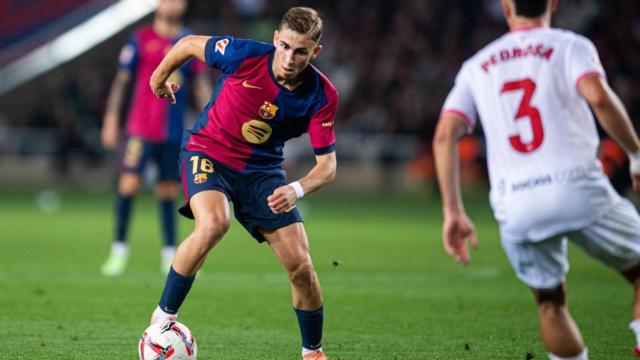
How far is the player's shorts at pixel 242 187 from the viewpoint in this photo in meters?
6.55

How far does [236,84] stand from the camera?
22.0ft

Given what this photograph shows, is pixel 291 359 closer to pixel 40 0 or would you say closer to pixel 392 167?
pixel 392 167

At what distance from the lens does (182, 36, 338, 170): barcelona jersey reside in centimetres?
656

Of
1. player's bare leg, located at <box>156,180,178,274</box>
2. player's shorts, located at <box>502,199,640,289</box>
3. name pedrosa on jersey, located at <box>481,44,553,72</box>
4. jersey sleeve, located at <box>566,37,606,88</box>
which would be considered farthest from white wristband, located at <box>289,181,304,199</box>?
player's bare leg, located at <box>156,180,178,274</box>

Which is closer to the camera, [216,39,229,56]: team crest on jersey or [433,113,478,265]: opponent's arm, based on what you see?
[433,113,478,265]: opponent's arm

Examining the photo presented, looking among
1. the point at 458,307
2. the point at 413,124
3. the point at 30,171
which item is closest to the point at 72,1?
the point at 30,171

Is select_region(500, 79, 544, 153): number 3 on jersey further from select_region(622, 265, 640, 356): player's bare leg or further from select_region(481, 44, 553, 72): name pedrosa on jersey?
select_region(622, 265, 640, 356): player's bare leg

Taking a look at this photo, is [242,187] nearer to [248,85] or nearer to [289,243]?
[289,243]

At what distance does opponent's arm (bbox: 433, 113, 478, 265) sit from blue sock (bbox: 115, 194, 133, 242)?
251 inches

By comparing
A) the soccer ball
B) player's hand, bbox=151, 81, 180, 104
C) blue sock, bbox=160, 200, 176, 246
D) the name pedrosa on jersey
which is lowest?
blue sock, bbox=160, 200, 176, 246

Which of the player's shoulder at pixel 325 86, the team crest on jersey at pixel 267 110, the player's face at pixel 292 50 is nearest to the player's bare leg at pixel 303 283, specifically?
the team crest on jersey at pixel 267 110

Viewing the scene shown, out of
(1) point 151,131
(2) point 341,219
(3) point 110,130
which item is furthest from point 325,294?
(2) point 341,219

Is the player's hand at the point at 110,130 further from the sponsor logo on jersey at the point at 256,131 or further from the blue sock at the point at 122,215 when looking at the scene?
the sponsor logo on jersey at the point at 256,131

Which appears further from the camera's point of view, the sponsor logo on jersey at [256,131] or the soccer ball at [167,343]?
the sponsor logo on jersey at [256,131]
